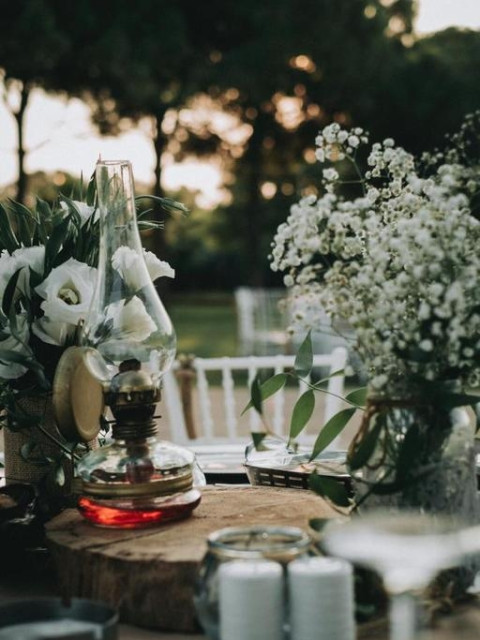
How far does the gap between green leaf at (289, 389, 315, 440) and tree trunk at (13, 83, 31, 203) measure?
31.8 ft

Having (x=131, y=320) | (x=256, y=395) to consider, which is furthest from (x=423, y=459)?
(x=131, y=320)

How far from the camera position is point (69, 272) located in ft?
4.40

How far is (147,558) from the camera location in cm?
105

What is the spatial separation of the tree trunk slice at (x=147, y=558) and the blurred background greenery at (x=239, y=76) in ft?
22.0

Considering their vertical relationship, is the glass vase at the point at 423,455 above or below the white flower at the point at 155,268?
below

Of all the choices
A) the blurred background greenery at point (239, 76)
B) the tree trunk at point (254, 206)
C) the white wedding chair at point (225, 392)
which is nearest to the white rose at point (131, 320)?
the white wedding chair at point (225, 392)

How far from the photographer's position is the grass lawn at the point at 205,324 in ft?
49.3

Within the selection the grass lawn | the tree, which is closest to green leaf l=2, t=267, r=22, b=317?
the tree

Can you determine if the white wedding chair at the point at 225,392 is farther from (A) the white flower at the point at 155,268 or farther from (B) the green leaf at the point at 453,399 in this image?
(B) the green leaf at the point at 453,399

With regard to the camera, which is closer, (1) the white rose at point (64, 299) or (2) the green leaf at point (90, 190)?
(1) the white rose at point (64, 299)

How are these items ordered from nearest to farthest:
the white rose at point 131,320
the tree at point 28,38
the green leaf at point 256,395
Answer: the green leaf at point 256,395 < the white rose at point 131,320 < the tree at point 28,38

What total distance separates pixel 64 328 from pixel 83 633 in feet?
1.98

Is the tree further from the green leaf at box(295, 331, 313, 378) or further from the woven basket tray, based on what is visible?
the green leaf at box(295, 331, 313, 378)

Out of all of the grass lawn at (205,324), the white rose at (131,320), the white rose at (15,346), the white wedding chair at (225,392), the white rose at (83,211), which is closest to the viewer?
the white rose at (131,320)
